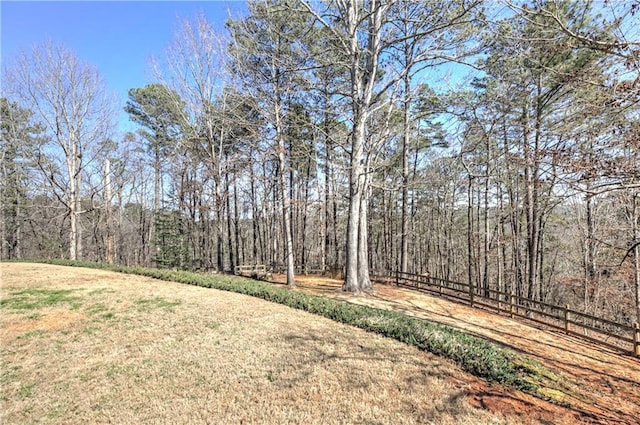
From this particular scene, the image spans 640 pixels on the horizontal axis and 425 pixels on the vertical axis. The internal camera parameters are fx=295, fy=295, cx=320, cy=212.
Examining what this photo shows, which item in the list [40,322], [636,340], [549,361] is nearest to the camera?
[549,361]

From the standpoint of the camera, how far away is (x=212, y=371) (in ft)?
15.2

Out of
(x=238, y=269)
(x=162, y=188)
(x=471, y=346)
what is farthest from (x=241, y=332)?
(x=162, y=188)

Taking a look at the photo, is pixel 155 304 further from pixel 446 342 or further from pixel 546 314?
pixel 546 314

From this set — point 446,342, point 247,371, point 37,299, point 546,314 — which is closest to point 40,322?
point 37,299

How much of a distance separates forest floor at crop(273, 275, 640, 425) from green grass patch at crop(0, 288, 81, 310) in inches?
293

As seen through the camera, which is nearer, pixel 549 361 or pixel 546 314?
pixel 549 361

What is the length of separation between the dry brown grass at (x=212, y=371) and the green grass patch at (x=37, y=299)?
0.23m

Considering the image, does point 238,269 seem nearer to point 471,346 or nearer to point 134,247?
point 471,346

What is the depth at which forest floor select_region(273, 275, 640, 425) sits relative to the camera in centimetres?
398

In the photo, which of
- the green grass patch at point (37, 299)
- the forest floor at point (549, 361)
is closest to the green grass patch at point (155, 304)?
the green grass patch at point (37, 299)

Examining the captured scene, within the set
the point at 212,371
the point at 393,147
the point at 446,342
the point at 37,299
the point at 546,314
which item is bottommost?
the point at 546,314

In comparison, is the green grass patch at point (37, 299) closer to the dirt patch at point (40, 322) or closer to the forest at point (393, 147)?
the dirt patch at point (40, 322)

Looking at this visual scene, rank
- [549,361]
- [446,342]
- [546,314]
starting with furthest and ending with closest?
[546,314]
[549,361]
[446,342]

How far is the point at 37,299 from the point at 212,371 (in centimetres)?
649
